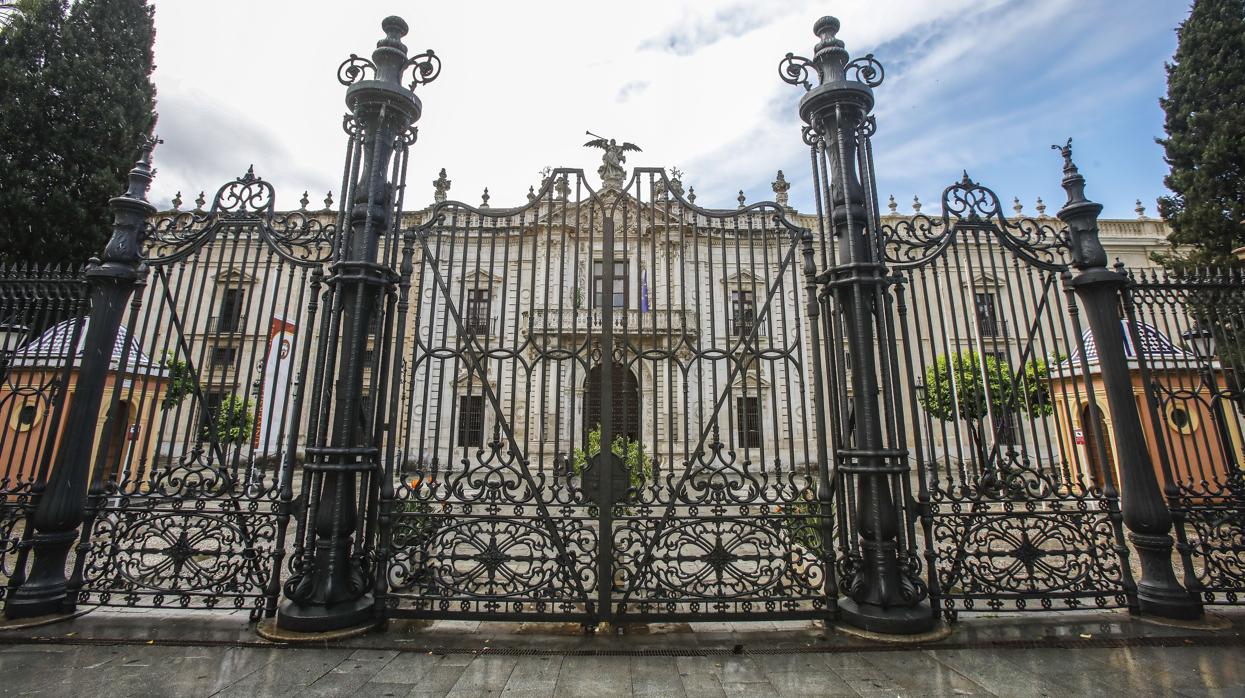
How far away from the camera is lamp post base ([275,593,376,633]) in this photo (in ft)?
12.2

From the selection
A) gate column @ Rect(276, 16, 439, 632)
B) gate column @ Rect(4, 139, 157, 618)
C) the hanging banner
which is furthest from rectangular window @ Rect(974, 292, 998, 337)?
gate column @ Rect(4, 139, 157, 618)

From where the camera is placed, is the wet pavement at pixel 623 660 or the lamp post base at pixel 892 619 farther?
the lamp post base at pixel 892 619

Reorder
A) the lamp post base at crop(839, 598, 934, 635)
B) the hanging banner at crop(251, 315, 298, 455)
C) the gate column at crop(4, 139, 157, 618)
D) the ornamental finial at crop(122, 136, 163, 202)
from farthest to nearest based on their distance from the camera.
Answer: the ornamental finial at crop(122, 136, 163, 202) → the hanging banner at crop(251, 315, 298, 455) → the gate column at crop(4, 139, 157, 618) → the lamp post base at crop(839, 598, 934, 635)

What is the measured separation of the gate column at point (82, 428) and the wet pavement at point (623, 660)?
36 centimetres

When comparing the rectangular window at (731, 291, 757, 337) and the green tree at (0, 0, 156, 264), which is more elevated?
the green tree at (0, 0, 156, 264)

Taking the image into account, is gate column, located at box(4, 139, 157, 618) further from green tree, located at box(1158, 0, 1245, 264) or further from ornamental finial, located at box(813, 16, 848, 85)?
green tree, located at box(1158, 0, 1245, 264)

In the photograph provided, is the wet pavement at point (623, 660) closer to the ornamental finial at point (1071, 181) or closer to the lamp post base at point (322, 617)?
the lamp post base at point (322, 617)

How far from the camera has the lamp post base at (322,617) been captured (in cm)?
372

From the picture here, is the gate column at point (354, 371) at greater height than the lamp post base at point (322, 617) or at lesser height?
greater

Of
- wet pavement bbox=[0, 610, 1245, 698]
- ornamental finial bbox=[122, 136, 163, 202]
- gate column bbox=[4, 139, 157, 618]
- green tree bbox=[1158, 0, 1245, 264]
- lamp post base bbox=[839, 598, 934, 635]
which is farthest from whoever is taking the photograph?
green tree bbox=[1158, 0, 1245, 264]

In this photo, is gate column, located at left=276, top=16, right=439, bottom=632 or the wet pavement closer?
the wet pavement

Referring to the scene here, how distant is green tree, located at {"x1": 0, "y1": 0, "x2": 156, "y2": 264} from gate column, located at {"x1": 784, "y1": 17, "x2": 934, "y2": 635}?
15047 mm

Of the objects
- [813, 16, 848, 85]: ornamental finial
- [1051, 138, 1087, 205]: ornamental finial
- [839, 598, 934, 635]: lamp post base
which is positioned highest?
[813, 16, 848, 85]: ornamental finial

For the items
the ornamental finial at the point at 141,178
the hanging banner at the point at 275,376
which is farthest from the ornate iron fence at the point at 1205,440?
the ornamental finial at the point at 141,178
